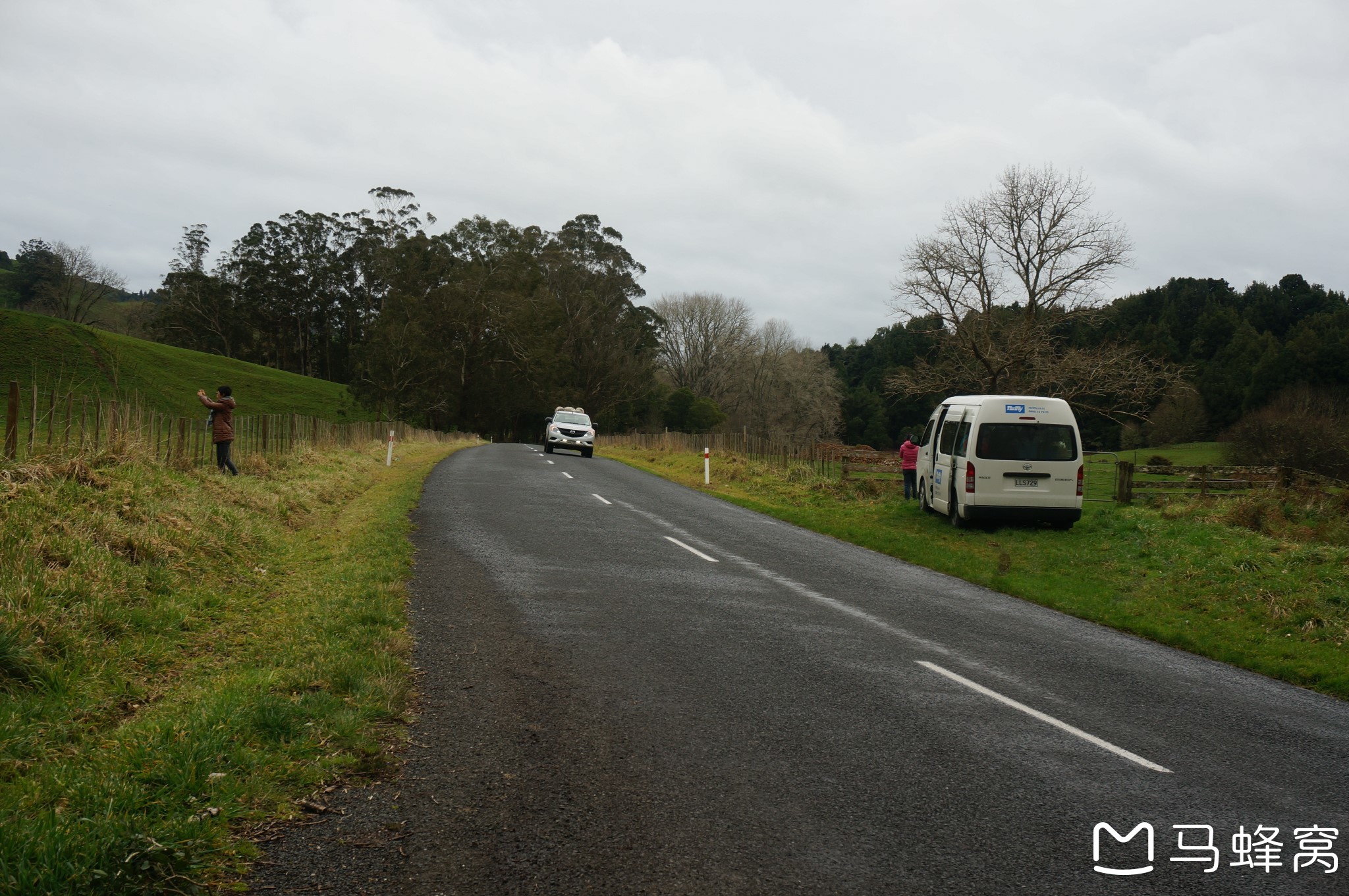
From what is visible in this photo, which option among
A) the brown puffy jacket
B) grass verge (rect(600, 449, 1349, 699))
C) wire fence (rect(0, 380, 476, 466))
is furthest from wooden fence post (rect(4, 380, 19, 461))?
grass verge (rect(600, 449, 1349, 699))

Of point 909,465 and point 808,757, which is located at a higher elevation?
point 909,465

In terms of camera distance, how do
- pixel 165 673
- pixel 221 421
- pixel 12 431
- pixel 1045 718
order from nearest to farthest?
pixel 1045 718 < pixel 165 673 < pixel 12 431 < pixel 221 421

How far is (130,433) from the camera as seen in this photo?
12219 mm

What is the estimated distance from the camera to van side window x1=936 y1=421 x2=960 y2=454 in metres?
16.7

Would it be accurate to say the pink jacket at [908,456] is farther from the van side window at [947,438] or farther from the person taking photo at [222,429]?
the person taking photo at [222,429]

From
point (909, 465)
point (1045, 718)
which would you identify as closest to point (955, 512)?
point (909, 465)

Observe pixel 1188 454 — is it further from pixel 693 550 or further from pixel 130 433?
pixel 130 433

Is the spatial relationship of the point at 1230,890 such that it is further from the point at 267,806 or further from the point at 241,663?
the point at 241,663

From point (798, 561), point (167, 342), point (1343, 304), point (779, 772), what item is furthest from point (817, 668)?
point (167, 342)

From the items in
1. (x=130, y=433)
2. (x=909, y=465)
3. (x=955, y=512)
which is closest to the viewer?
(x=130, y=433)

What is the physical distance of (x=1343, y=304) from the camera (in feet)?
235

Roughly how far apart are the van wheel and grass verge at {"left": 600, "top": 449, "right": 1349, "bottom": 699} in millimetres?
187

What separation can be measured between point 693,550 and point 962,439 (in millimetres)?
6175

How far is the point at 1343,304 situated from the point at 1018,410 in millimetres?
75204
